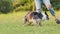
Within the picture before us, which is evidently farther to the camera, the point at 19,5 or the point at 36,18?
the point at 19,5

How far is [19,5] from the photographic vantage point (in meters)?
20.8

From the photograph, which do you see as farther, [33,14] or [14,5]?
[14,5]

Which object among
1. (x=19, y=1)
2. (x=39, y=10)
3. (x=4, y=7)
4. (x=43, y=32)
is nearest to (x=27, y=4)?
(x=19, y=1)

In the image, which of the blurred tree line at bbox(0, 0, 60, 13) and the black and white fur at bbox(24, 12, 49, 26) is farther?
the blurred tree line at bbox(0, 0, 60, 13)

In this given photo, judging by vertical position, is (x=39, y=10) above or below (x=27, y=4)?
above

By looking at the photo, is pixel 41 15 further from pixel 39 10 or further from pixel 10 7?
pixel 10 7

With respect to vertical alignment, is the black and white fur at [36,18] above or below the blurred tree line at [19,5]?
above

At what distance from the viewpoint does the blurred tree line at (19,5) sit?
18.3 meters

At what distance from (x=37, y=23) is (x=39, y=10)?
603mm

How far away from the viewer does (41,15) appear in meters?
9.79

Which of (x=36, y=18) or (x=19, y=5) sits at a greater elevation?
(x=36, y=18)

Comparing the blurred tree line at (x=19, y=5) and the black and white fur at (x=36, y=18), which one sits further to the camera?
the blurred tree line at (x=19, y=5)

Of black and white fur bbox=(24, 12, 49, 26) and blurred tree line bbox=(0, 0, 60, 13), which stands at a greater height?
black and white fur bbox=(24, 12, 49, 26)

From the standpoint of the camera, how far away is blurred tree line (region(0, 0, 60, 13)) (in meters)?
18.3
